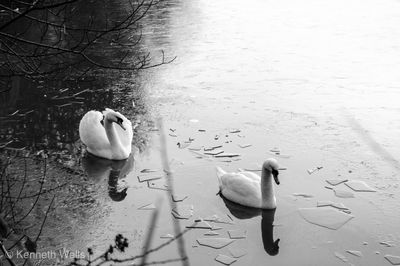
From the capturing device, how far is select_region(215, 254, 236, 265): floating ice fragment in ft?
17.2

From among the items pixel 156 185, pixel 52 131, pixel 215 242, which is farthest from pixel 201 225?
pixel 52 131

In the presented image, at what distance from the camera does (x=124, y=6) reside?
65.0 feet

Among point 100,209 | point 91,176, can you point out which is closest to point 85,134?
point 91,176

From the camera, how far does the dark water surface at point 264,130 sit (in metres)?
5.74

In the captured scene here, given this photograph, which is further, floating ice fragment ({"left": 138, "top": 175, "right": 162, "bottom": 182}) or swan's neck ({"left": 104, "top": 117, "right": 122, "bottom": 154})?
swan's neck ({"left": 104, "top": 117, "right": 122, "bottom": 154})

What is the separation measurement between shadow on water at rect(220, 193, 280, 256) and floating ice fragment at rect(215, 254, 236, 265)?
45cm

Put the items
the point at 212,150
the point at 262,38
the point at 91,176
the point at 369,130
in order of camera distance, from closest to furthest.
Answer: the point at 91,176 < the point at 212,150 < the point at 369,130 < the point at 262,38

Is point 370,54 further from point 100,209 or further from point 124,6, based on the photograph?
point 124,6

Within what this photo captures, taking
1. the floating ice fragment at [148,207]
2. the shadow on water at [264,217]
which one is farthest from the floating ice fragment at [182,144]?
the floating ice fragment at [148,207]

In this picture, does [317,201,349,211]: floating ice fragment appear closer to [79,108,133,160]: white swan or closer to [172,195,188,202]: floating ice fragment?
[172,195,188,202]: floating ice fragment

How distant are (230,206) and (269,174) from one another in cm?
63

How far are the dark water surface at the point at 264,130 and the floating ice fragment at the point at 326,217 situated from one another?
6 cm

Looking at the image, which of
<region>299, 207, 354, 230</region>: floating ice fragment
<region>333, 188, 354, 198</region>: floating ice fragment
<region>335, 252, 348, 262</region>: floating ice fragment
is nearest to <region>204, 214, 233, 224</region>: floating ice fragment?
<region>299, 207, 354, 230</region>: floating ice fragment

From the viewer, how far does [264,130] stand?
→ 28.0 feet
